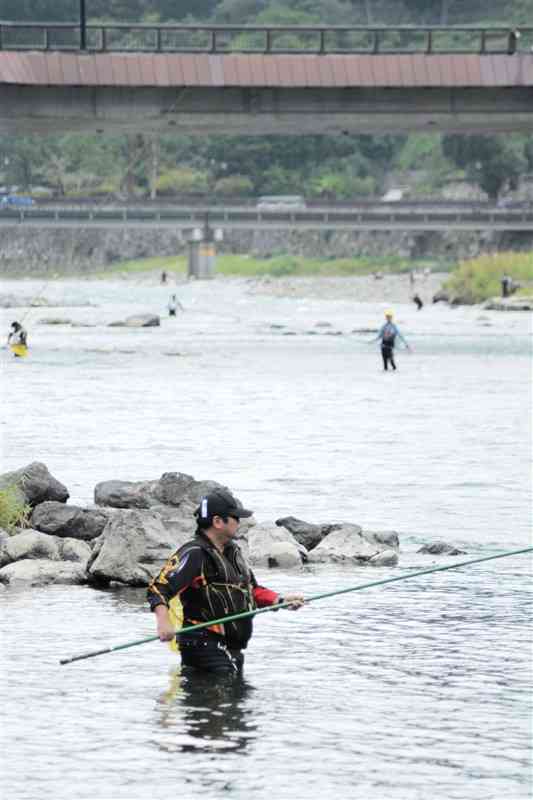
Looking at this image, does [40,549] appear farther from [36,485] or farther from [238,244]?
[238,244]

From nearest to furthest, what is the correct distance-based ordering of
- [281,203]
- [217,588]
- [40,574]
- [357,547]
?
[217,588]
[40,574]
[357,547]
[281,203]

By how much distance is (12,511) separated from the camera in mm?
18484

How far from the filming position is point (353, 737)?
1161cm

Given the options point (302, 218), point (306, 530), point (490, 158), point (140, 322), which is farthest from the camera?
point (490, 158)

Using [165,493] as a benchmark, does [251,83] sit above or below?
above

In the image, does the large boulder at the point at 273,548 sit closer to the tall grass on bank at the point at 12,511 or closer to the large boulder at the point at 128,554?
the large boulder at the point at 128,554

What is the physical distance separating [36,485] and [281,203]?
4812 inches

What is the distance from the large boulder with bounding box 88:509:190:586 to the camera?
55.3 feet

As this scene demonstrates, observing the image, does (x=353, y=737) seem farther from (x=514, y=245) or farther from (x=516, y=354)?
(x=514, y=245)

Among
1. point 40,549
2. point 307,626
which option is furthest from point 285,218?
point 307,626

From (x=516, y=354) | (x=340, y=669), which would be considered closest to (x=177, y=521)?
(x=340, y=669)

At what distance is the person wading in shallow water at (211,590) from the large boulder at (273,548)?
5.66 m

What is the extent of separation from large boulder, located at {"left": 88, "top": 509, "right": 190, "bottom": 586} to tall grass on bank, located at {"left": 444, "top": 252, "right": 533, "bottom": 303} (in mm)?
76577

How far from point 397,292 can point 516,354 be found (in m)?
57.8
